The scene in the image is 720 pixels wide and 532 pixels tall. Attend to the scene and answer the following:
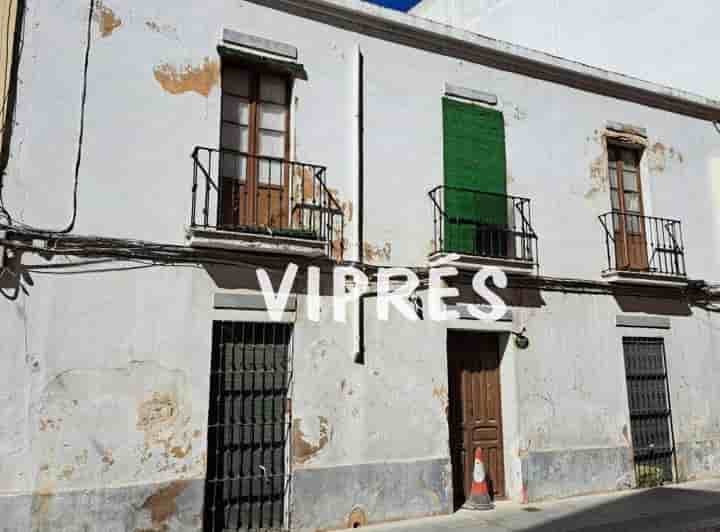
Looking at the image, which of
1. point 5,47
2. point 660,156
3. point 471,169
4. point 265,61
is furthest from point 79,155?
point 660,156

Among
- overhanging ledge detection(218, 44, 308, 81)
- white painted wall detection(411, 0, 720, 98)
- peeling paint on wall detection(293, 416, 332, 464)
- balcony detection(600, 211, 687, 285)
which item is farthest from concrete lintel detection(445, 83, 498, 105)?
white painted wall detection(411, 0, 720, 98)

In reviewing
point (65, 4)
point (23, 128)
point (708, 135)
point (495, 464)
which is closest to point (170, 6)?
point (65, 4)

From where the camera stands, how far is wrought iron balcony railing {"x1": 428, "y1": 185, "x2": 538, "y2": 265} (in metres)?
8.23

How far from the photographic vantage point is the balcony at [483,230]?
26.7 ft

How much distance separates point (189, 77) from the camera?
7012 mm

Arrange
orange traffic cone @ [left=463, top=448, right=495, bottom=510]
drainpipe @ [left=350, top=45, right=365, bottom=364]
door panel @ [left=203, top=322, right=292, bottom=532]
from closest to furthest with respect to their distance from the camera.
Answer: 1. door panel @ [left=203, top=322, right=292, bottom=532]
2. drainpipe @ [left=350, top=45, right=365, bottom=364]
3. orange traffic cone @ [left=463, top=448, right=495, bottom=510]

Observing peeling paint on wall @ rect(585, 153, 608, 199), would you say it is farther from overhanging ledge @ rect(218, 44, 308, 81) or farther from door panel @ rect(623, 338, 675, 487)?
overhanging ledge @ rect(218, 44, 308, 81)

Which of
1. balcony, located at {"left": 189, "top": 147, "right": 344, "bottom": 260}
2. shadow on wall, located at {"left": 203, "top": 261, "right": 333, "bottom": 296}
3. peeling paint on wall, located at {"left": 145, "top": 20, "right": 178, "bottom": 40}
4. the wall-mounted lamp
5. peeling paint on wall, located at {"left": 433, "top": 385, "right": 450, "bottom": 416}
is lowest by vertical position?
peeling paint on wall, located at {"left": 433, "top": 385, "right": 450, "bottom": 416}

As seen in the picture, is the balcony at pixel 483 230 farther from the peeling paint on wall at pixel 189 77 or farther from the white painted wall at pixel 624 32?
the white painted wall at pixel 624 32

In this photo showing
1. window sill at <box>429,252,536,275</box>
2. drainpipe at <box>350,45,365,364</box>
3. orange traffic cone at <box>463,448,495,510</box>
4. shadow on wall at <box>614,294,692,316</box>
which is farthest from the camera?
shadow on wall at <box>614,294,692,316</box>

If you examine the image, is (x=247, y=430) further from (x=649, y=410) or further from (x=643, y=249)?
(x=643, y=249)

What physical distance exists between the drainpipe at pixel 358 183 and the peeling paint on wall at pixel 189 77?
1.82m

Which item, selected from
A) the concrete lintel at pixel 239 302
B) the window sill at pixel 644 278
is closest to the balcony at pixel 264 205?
the concrete lintel at pixel 239 302

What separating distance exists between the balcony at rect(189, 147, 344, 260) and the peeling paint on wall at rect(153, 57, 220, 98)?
757 millimetres
